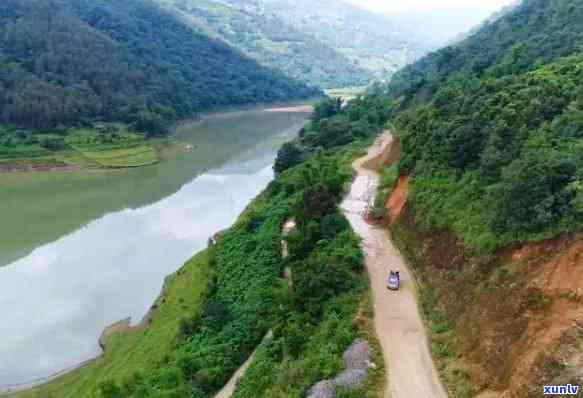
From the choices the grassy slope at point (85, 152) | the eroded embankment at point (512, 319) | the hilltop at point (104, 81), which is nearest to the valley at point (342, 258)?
the eroded embankment at point (512, 319)

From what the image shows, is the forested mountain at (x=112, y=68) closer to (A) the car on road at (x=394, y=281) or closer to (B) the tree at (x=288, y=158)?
(B) the tree at (x=288, y=158)

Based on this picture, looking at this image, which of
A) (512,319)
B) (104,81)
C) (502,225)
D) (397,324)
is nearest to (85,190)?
(104,81)

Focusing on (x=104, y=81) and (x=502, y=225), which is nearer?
(x=502, y=225)

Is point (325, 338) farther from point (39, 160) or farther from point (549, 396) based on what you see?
point (39, 160)

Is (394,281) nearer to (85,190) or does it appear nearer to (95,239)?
(95,239)

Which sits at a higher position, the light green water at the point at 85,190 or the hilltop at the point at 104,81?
the hilltop at the point at 104,81

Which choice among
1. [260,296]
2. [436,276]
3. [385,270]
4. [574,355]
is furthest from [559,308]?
[260,296]

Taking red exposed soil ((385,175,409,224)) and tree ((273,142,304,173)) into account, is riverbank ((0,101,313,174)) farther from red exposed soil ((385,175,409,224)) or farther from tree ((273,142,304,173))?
red exposed soil ((385,175,409,224))
